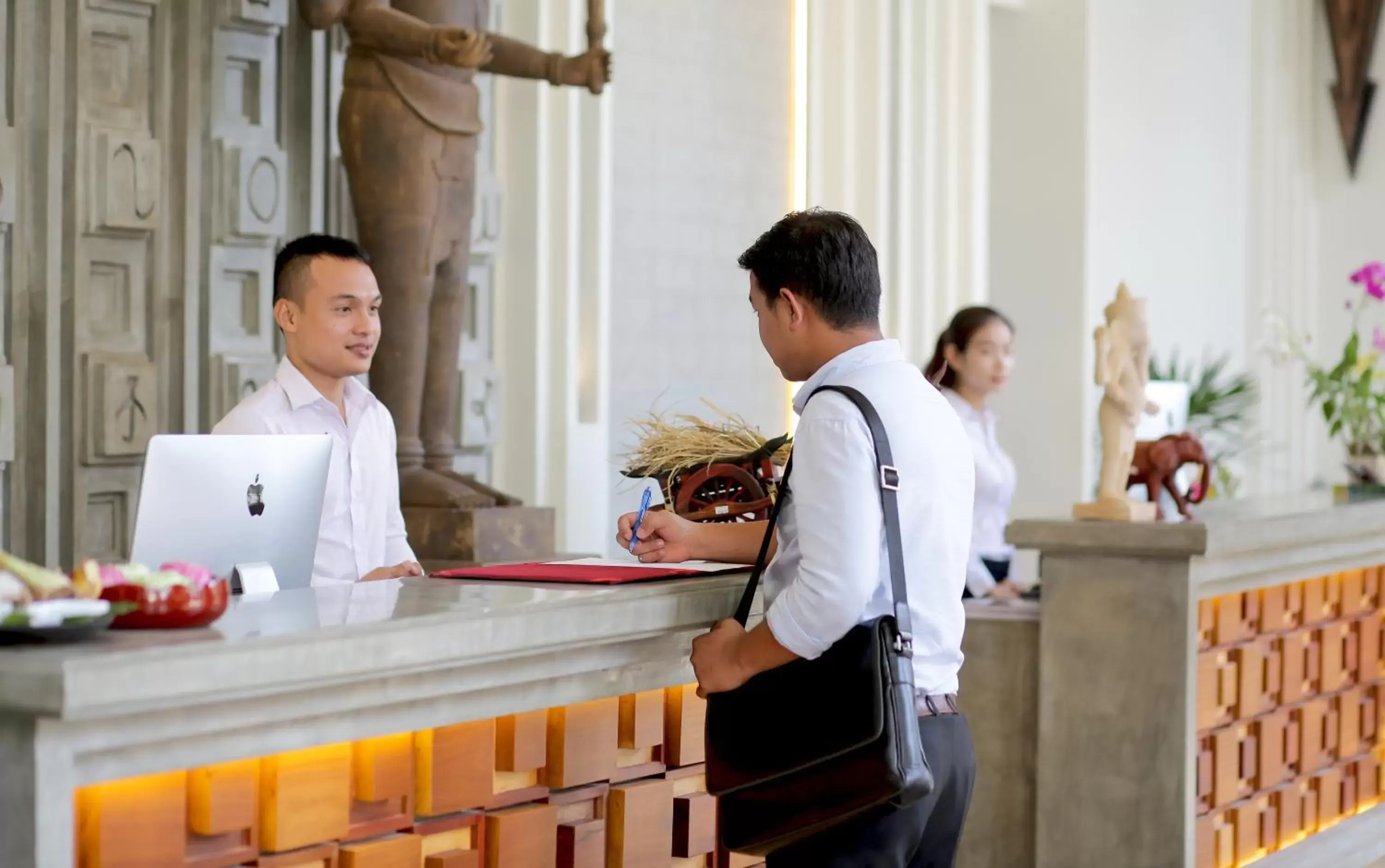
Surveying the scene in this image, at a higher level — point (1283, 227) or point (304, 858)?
point (1283, 227)

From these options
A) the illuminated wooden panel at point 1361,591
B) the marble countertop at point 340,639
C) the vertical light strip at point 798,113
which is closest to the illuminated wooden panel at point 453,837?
the marble countertop at point 340,639

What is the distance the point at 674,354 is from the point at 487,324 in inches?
51.3

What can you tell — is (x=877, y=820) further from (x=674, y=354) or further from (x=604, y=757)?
(x=674, y=354)

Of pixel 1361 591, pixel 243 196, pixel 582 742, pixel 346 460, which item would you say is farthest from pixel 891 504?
pixel 1361 591

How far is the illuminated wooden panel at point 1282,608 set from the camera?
4.68 m

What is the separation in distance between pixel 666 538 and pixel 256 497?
0.62 meters

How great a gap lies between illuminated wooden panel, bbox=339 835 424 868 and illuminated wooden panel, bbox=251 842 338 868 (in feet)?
0.07

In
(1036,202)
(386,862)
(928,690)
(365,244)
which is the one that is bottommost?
(386,862)

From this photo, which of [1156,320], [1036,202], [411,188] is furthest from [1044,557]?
[1156,320]

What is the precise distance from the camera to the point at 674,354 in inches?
274

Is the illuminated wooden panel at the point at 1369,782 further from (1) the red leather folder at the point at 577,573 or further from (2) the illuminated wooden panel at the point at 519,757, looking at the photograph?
(2) the illuminated wooden panel at the point at 519,757

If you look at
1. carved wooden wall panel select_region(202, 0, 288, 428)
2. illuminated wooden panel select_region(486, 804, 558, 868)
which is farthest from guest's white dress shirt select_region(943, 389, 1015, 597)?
illuminated wooden panel select_region(486, 804, 558, 868)

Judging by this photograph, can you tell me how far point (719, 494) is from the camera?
288cm

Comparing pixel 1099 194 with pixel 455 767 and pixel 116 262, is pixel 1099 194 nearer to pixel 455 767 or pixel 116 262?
pixel 116 262
